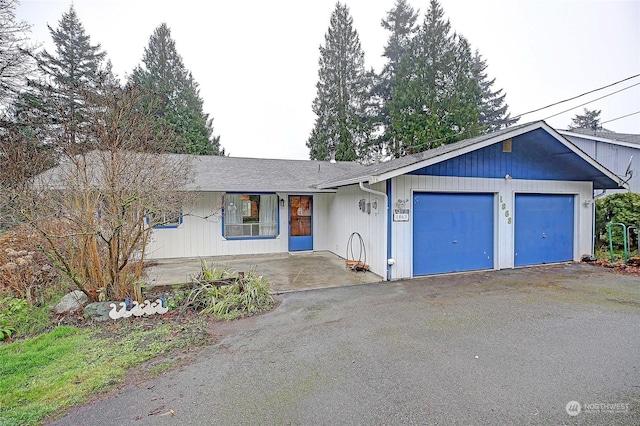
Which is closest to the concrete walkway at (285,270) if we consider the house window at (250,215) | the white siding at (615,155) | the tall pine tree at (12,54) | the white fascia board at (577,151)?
the house window at (250,215)

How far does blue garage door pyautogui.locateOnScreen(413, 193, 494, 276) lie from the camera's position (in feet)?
24.3

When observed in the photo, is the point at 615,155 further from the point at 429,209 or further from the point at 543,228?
the point at 429,209

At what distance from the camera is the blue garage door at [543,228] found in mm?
8422

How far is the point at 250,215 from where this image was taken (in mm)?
10500

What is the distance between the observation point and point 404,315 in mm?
4836

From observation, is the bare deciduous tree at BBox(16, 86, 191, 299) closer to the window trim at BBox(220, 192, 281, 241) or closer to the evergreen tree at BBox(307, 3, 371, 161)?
the window trim at BBox(220, 192, 281, 241)

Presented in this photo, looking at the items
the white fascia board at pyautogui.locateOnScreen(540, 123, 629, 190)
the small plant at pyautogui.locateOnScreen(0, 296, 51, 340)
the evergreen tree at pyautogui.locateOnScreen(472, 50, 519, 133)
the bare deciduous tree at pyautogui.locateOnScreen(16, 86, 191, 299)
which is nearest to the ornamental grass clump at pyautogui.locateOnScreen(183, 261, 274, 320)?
the bare deciduous tree at pyautogui.locateOnScreen(16, 86, 191, 299)

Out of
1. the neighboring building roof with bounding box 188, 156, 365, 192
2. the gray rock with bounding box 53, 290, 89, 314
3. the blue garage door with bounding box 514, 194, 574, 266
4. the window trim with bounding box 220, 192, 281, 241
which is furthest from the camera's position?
the window trim with bounding box 220, 192, 281, 241

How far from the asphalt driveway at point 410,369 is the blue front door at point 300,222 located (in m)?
5.48

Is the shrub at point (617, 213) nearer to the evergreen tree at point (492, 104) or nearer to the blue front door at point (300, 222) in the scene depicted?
the blue front door at point (300, 222)

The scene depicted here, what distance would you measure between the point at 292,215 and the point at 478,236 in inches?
230

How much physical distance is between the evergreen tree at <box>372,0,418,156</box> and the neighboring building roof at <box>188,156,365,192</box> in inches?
469

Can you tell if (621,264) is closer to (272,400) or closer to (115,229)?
(272,400)

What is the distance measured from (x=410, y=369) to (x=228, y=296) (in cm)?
316
